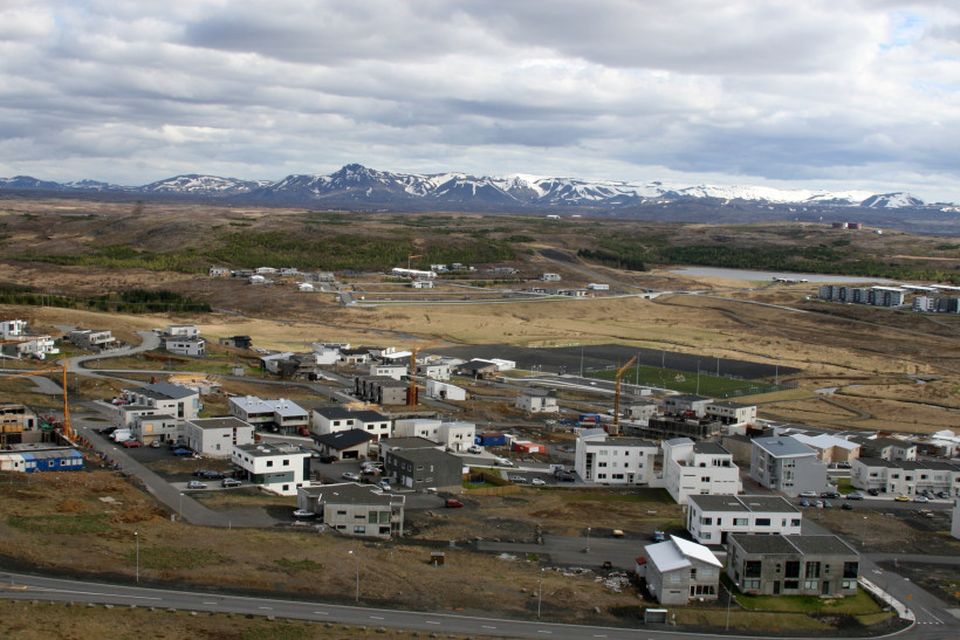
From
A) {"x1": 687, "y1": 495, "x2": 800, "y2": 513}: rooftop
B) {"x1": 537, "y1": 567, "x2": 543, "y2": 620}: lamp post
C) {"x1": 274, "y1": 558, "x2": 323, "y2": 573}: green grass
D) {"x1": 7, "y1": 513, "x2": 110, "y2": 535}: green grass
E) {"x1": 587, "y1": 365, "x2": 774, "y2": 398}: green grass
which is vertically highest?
{"x1": 687, "y1": 495, "x2": 800, "y2": 513}: rooftop

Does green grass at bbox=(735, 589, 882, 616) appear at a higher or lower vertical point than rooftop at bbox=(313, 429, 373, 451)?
lower

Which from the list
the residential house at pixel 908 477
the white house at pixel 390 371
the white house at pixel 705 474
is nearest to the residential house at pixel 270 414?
the white house at pixel 390 371

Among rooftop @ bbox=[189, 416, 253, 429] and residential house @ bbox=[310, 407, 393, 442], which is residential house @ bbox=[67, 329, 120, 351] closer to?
residential house @ bbox=[310, 407, 393, 442]

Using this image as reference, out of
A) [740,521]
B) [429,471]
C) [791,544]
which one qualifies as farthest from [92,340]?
[791,544]

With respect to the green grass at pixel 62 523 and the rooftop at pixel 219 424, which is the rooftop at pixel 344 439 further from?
the green grass at pixel 62 523

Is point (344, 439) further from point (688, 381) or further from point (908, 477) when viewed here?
point (688, 381)

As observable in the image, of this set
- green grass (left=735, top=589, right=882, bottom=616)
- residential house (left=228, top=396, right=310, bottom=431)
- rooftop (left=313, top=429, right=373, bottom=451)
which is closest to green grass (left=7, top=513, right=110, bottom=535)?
rooftop (left=313, top=429, right=373, bottom=451)

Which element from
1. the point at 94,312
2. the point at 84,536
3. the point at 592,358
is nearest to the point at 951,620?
the point at 84,536
